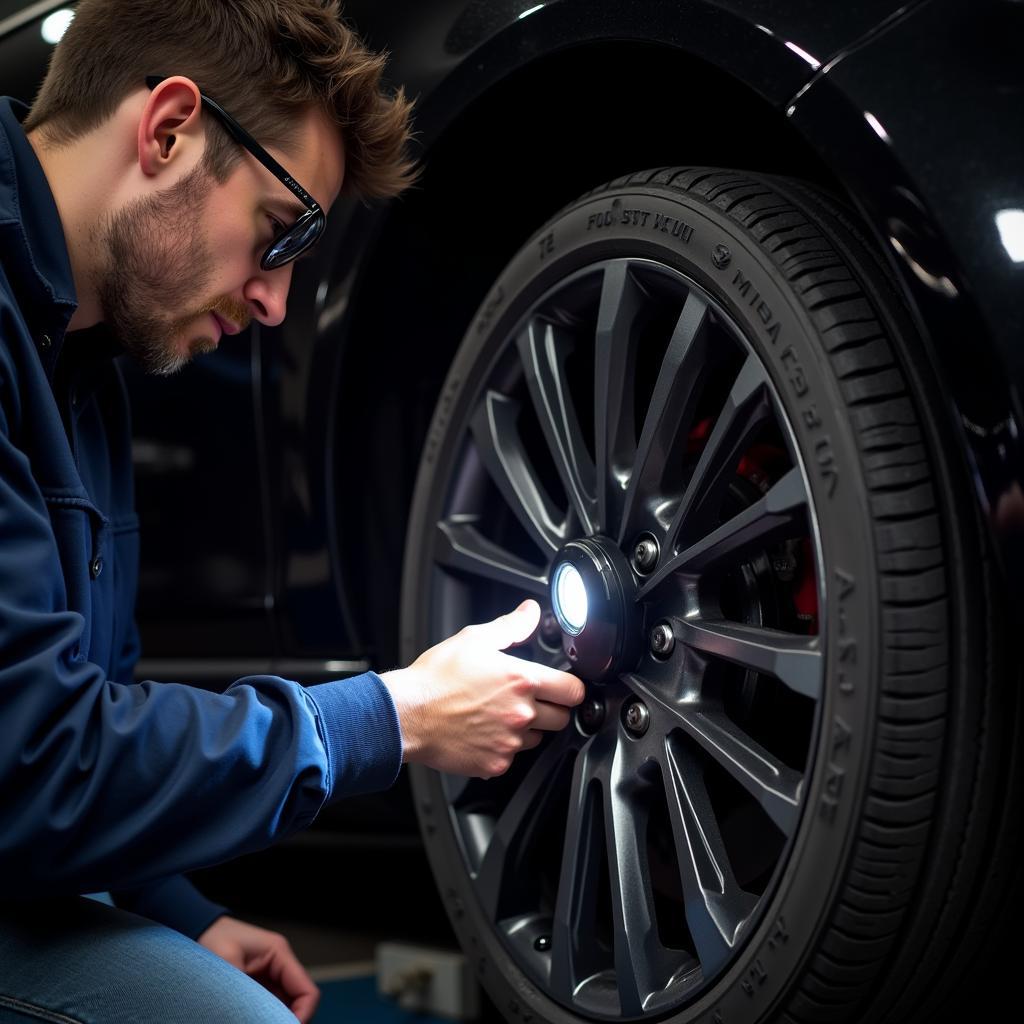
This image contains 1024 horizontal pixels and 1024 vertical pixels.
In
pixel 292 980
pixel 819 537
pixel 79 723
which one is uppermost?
pixel 819 537

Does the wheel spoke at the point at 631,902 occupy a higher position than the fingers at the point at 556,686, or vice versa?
the fingers at the point at 556,686

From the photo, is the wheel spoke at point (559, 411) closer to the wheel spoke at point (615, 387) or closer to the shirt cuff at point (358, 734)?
the wheel spoke at point (615, 387)

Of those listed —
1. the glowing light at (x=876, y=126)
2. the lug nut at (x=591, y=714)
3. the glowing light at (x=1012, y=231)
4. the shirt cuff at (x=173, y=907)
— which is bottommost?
the shirt cuff at (x=173, y=907)

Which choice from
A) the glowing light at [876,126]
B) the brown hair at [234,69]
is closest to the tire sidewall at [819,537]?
the glowing light at [876,126]

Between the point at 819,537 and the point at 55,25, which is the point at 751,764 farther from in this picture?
the point at 55,25

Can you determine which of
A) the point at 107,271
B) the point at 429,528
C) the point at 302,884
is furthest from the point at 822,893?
the point at 302,884

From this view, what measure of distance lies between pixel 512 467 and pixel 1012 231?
0.61 meters

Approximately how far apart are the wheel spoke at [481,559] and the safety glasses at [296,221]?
1.18ft

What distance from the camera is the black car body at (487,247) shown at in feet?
2.87

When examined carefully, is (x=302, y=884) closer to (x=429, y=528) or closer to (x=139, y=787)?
(x=429, y=528)

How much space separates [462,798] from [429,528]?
31 cm

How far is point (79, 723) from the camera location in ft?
3.07

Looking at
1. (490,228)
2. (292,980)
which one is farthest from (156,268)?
(292,980)

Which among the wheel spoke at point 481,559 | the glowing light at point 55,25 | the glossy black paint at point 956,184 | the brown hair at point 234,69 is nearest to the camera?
the glossy black paint at point 956,184
